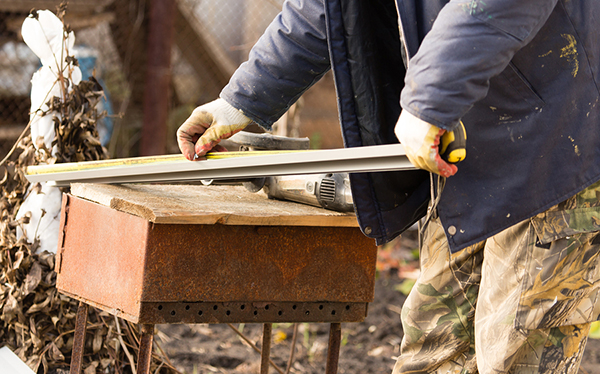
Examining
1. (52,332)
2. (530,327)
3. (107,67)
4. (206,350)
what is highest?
(107,67)

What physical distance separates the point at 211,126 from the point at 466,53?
856 millimetres

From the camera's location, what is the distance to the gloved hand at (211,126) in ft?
5.90

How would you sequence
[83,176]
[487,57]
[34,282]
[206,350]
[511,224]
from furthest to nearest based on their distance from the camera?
[206,350] < [34,282] < [83,176] < [511,224] < [487,57]

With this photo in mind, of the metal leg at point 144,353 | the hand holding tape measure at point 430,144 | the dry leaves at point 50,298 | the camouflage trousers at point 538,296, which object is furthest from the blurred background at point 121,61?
the hand holding tape measure at point 430,144

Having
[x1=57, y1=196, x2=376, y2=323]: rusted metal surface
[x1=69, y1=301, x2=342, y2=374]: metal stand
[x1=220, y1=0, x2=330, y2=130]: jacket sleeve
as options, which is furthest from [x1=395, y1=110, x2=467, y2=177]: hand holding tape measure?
[x1=69, y1=301, x2=342, y2=374]: metal stand

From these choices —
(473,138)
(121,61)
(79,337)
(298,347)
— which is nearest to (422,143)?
(473,138)

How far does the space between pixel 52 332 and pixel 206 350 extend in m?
1.06

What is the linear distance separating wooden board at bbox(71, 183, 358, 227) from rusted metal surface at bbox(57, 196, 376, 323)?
5 centimetres

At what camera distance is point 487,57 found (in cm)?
119

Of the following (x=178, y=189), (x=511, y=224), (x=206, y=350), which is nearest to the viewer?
(x=511, y=224)

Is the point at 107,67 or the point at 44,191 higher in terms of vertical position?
the point at 107,67

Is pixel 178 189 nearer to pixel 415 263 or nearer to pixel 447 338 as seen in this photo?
pixel 447 338

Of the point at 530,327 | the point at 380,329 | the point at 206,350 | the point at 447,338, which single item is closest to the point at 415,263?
the point at 380,329

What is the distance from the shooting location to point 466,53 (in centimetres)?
119
